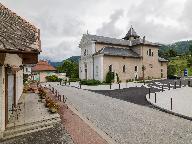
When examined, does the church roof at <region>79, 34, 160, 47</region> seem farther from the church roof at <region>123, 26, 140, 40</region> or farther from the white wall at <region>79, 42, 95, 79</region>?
the church roof at <region>123, 26, 140, 40</region>

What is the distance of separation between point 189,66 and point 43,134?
7697 cm

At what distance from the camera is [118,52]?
4541 centimetres

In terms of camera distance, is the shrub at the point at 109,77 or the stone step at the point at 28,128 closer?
the stone step at the point at 28,128

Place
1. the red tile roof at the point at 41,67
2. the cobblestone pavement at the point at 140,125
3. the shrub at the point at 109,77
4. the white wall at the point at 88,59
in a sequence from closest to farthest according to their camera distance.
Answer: the cobblestone pavement at the point at 140,125
the shrub at the point at 109,77
the white wall at the point at 88,59
the red tile roof at the point at 41,67

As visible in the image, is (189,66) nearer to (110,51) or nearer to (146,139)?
(110,51)

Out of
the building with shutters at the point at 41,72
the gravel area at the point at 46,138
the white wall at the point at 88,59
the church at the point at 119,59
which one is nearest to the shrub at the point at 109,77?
the church at the point at 119,59

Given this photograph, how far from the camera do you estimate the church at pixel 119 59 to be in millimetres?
43406

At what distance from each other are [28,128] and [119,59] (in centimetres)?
3574

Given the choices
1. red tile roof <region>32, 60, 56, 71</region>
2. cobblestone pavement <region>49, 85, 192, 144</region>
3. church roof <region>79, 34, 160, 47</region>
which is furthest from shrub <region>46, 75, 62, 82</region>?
cobblestone pavement <region>49, 85, 192, 144</region>

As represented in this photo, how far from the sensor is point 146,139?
9.27 meters

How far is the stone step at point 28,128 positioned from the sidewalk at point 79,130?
777 millimetres

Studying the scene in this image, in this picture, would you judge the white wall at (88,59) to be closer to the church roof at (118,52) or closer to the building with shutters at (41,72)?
the church roof at (118,52)

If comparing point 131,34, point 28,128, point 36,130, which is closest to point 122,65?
point 131,34

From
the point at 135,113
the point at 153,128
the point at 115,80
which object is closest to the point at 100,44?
the point at 115,80
